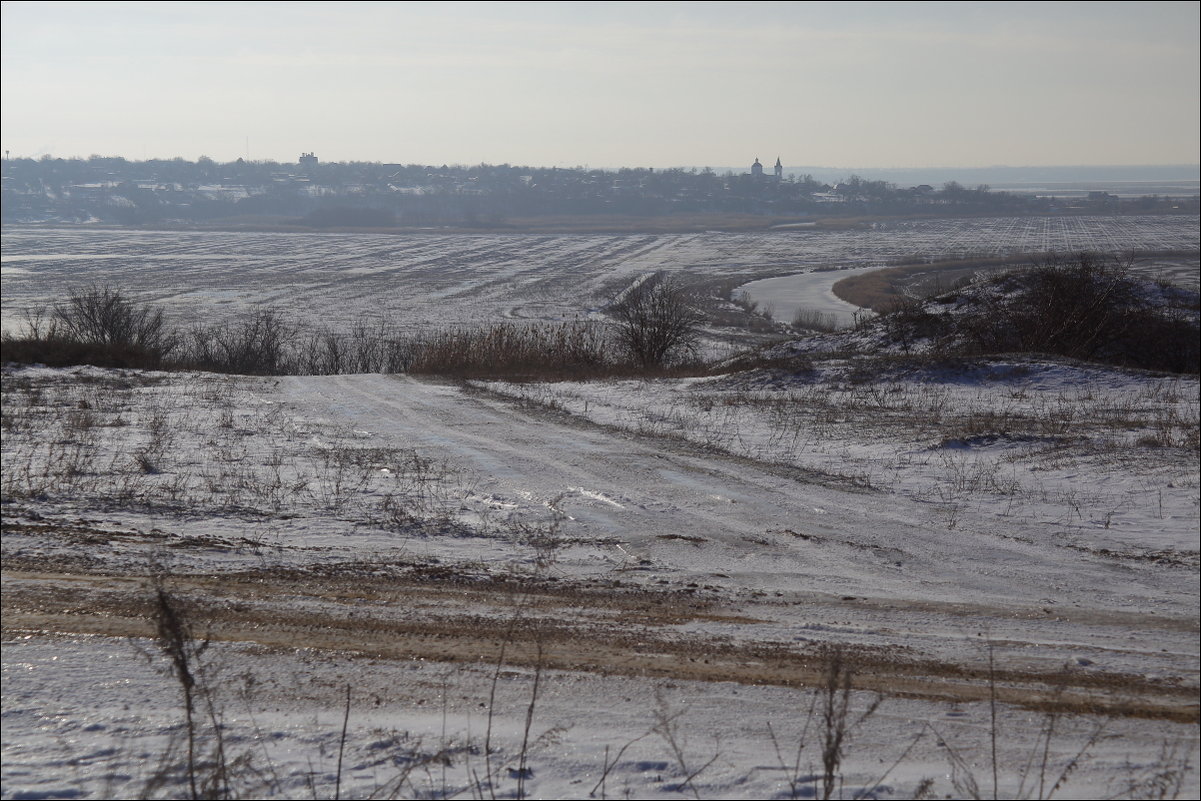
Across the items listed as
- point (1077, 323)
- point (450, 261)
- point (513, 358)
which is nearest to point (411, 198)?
point (450, 261)

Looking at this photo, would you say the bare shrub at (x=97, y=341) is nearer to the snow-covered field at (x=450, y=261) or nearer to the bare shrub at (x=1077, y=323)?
the bare shrub at (x=1077, y=323)

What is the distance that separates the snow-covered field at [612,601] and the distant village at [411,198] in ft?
432

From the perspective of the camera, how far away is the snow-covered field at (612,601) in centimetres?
482

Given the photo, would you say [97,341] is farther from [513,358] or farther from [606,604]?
[606,604]

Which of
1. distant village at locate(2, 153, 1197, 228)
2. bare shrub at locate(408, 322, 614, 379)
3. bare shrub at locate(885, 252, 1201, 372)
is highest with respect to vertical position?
distant village at locate(2, 153, 1197, 228)

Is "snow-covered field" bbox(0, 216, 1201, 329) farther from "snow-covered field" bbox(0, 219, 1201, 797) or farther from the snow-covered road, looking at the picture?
the snow-covered road

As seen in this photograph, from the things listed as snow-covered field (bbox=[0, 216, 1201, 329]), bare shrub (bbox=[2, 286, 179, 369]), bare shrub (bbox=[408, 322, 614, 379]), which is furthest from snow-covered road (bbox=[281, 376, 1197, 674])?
snow-covered field (bbox=[0, 216, 1201, 329])

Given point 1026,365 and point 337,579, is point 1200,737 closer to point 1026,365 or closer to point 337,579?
point 337,579

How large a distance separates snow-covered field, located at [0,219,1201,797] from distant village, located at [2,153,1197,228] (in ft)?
432

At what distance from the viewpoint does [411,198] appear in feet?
536

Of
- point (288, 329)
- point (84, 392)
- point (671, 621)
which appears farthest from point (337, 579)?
point (288, 329)

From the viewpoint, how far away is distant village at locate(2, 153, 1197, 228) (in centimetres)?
14638

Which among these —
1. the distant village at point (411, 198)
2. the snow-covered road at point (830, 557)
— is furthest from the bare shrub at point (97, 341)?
the distant village at point (411, 198)

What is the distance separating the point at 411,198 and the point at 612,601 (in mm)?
163440
